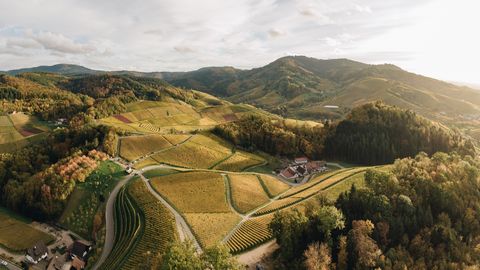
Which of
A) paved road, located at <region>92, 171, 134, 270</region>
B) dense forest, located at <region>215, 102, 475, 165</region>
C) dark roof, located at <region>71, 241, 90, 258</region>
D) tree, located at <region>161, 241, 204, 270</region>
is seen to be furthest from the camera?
dense forest, located at <region>215, 102, 475, 165</region>

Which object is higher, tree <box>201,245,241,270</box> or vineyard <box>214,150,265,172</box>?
tree <box>201,245,241,270</box>

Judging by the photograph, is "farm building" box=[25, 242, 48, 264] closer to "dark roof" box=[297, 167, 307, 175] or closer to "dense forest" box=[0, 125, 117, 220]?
"dense forest" box=[0, 125, 117, 220]

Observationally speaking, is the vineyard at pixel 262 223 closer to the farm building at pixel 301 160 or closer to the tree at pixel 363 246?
the tree at pixel 363 246

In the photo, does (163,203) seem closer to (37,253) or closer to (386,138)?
(37,253)

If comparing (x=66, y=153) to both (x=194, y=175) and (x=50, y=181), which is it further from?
(x=194, y=175)

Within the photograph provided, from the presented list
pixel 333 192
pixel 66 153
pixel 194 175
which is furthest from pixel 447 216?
pixel 66 153

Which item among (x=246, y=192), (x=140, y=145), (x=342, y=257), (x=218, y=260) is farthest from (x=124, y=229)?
(x=140, y=145)

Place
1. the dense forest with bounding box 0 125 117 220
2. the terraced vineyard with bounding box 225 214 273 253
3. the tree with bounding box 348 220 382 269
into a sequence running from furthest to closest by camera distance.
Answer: the dense forest with bounding box 0 125 117 220, the terraced vineyard with bounding box 225 214 273 253, the tree with bounding box 348 220 382 269

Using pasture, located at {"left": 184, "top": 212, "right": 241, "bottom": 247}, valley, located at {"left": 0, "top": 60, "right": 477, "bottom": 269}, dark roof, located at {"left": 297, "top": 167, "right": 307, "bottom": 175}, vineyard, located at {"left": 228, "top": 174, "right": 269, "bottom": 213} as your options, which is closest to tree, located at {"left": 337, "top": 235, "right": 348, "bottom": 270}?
valley, located at {"left": 0, "top": 60, "right": 477, "bottom": 269}
